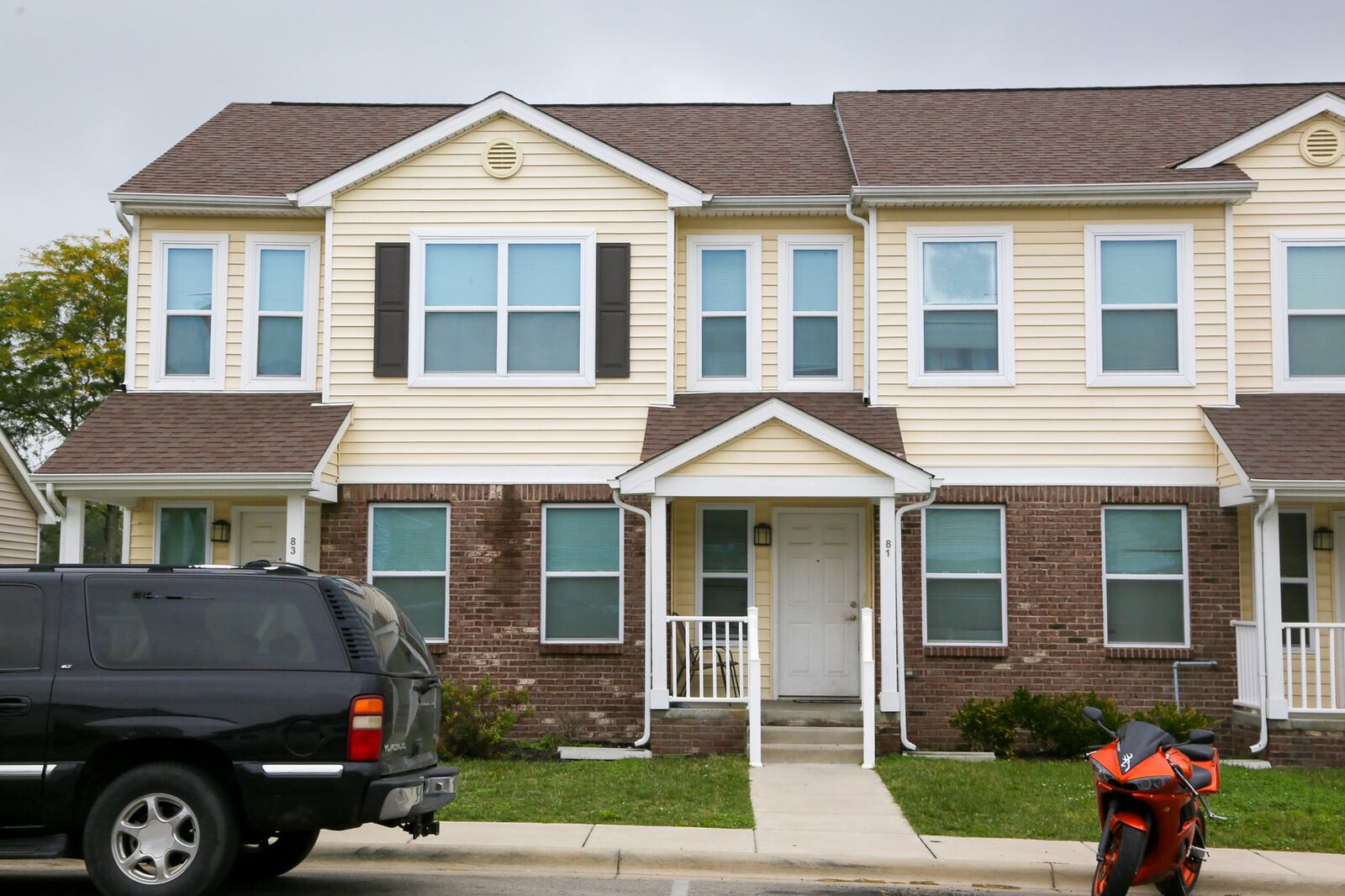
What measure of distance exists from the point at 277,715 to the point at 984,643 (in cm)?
921

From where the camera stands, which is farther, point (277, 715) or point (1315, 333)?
point (1315, 333)

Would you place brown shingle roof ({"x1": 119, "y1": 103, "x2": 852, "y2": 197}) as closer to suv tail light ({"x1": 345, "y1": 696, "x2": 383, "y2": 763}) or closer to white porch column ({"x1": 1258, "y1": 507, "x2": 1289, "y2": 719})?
white porch column ({"x1": 1258, "y1": 507, "x2": 1289, "y2": 719})

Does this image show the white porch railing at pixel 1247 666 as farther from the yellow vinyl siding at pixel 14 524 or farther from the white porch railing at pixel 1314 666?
the yellow vinyl siding at pixel 14 524

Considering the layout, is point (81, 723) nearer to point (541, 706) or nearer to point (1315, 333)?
point (541, 706)

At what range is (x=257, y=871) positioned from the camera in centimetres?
884

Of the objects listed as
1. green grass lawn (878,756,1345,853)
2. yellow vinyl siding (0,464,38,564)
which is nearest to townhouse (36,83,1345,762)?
green grass lawn (878,756,1345,853)

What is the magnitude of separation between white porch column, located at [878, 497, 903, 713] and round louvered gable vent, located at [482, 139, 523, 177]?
5491 mm

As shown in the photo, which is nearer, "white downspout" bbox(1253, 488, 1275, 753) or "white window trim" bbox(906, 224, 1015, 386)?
"white downspout" bbox(1253, 488, 1275, 753)

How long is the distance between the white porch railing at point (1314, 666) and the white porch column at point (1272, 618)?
0.10 m

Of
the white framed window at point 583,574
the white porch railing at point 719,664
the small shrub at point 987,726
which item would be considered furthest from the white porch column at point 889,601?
the white framed window at point 583,574

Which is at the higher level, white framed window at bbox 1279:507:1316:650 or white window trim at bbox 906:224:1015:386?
white window trim at bbox 906:224:1015:386

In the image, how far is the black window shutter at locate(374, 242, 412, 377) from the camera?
50.6ft

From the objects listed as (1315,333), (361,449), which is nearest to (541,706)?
(361,449)

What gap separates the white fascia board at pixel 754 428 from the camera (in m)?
14.0
